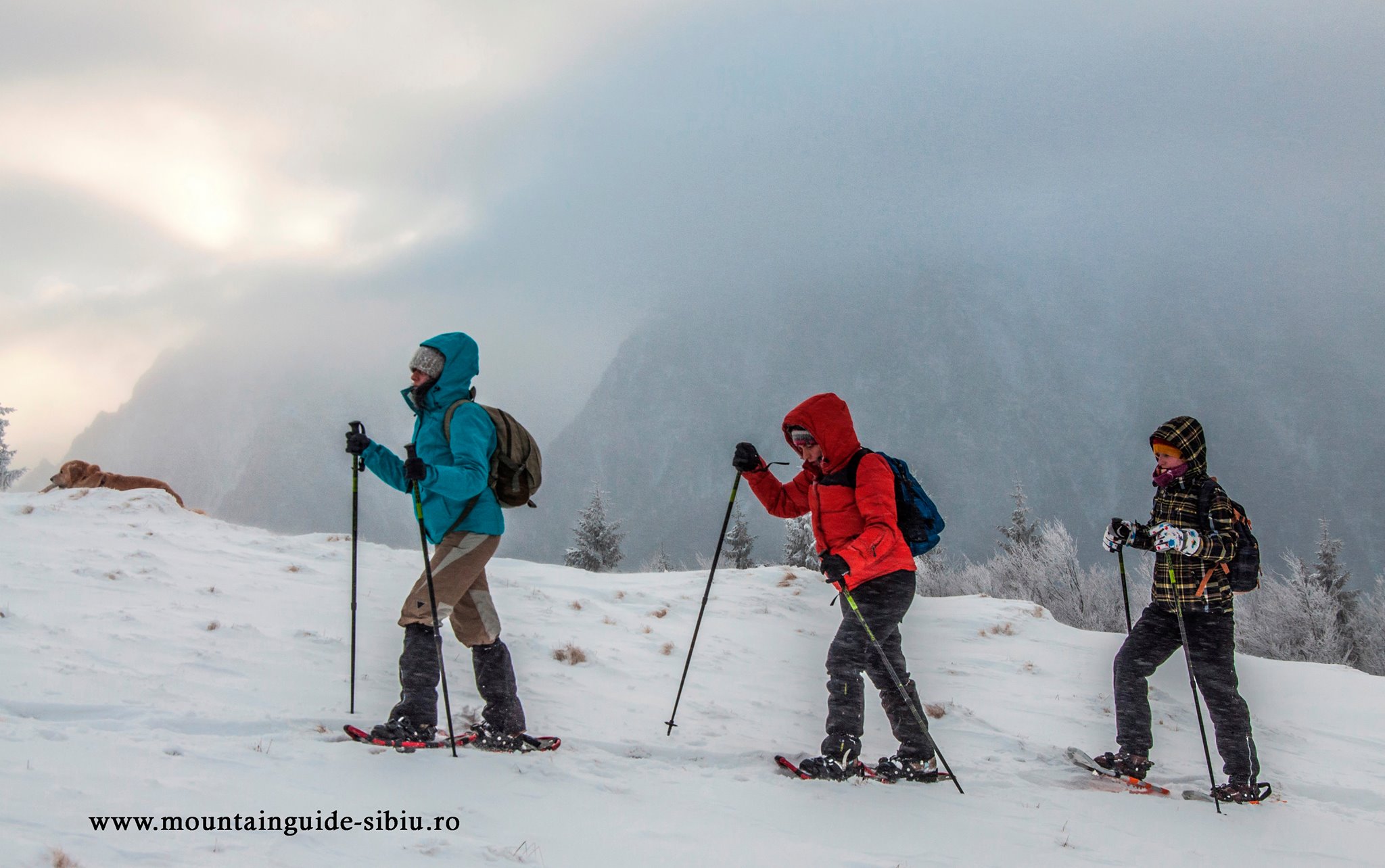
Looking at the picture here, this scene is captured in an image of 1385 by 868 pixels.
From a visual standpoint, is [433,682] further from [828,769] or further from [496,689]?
[828,769]

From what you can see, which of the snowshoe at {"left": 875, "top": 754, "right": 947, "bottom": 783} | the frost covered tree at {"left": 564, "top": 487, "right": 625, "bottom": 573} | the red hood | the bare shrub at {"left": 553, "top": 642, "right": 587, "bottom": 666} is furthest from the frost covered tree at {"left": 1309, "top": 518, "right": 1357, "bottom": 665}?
the red hood

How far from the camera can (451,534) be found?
14.5ft

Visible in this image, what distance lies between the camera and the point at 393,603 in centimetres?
841

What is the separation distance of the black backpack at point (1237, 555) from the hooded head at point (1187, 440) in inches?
5.8

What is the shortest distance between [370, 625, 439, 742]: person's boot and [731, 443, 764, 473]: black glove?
2241 mm

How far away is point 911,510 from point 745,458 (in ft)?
3.80

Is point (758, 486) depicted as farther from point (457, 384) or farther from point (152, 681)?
point (152, 681)

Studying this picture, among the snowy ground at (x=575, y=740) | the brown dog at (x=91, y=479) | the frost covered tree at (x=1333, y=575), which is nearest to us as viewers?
the snowy ground at (x=575, y=740)

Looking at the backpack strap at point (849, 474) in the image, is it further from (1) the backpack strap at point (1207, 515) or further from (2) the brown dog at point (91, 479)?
(2) the brown dog at point (91, 479)

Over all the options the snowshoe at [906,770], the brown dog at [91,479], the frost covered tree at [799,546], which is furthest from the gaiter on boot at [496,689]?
the frost covered tree at [799,546]

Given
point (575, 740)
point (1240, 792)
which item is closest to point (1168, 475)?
point (1240, 792)

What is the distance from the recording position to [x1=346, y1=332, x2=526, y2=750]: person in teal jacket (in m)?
4.23

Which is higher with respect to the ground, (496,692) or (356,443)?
(356,443)

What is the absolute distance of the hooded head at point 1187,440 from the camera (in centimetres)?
526
